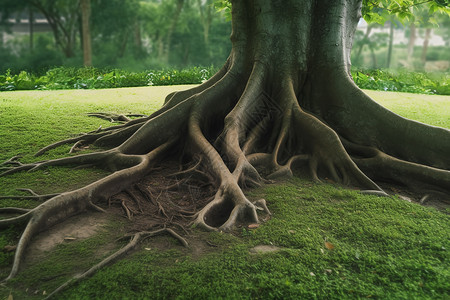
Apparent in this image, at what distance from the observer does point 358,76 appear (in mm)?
15273

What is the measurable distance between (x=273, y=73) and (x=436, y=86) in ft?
41.8

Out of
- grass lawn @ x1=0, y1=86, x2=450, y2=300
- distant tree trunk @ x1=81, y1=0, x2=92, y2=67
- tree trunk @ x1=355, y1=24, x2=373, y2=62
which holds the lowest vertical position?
grass lawn @ x1=0, y1=86, x2=450, y2=300

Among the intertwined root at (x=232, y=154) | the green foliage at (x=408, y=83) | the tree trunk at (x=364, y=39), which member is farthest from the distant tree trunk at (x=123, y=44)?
the intertwined root at (x=232, y=154)

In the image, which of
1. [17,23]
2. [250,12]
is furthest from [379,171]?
[17,23]

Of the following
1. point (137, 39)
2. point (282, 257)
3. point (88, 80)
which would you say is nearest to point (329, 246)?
point (282, 257)

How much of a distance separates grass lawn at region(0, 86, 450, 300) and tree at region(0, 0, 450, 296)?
0.47 meters

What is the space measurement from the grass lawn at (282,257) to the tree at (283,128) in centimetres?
47

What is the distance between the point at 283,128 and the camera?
4.57m

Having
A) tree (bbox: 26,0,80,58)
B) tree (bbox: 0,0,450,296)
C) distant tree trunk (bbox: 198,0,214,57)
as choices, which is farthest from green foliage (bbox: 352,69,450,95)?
tree (bbox: 26,0,80,58)

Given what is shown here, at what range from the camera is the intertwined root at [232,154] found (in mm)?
3307

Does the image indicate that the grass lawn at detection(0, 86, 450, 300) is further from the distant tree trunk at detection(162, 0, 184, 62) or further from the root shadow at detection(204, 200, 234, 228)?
the distant tree trunk at detection(162, 0, 184, 62)

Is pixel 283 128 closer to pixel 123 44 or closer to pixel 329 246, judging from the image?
pixel 329 246

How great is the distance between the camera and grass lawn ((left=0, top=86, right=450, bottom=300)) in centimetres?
227

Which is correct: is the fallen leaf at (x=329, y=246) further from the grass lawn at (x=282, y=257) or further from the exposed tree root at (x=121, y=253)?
the exposed tree root at (x=121, y=253)
